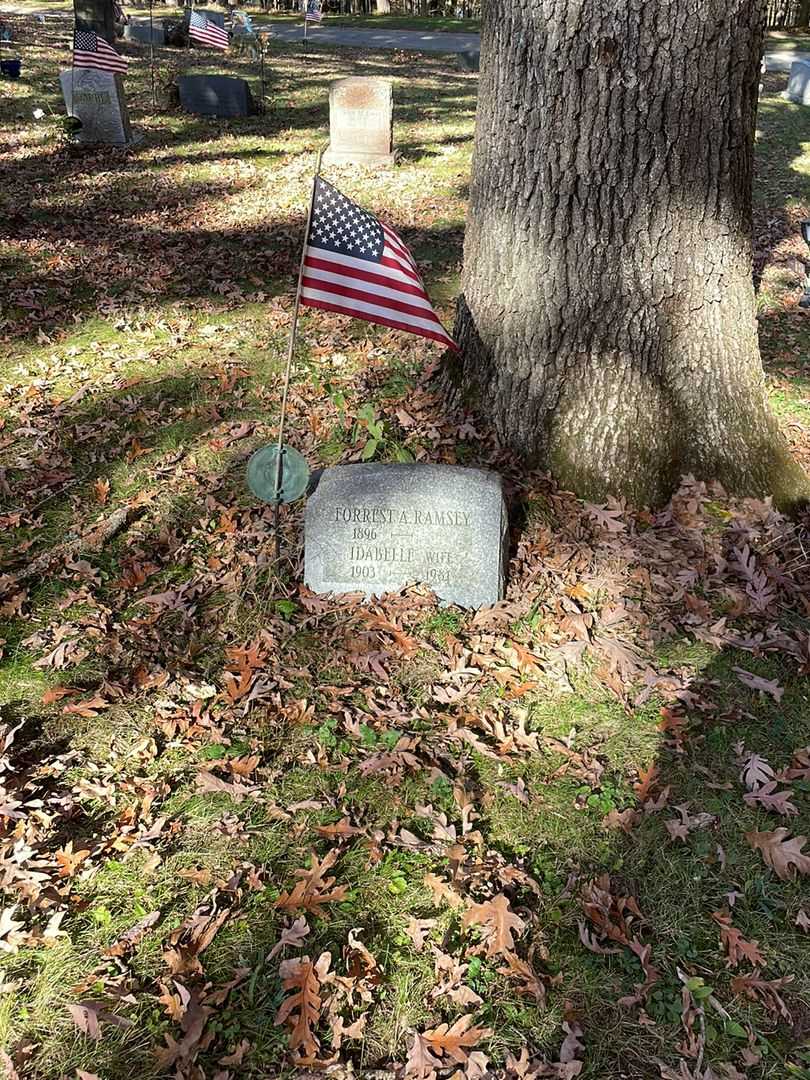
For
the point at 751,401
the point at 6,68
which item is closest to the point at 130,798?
the point at 751,401

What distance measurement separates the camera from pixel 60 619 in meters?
4.16

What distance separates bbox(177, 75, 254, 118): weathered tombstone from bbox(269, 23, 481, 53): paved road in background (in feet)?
41.0

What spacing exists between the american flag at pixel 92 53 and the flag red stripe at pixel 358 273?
10698 mm

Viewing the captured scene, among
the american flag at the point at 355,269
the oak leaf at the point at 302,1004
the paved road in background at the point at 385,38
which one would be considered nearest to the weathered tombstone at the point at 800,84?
the paved road in background at the point at 385,38

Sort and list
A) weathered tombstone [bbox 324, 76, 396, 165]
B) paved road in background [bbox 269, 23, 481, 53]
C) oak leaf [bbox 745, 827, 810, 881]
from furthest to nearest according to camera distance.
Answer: paved road in background [bbox 269, 23, 481, 53] < weathered tombstone [bbox 324, 76, 396, 165] < oak leaf [bbox 745, 827, 810, 881]

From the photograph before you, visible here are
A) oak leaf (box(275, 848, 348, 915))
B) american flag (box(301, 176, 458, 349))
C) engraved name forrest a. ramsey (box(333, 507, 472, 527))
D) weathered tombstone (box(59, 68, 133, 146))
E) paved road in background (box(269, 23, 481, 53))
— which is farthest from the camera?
paved road in background (box(269, 23, 481, 53))

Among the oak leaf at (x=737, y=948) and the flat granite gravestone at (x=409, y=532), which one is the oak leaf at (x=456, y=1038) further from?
the flat granite gravestone at (x=409, y=532)

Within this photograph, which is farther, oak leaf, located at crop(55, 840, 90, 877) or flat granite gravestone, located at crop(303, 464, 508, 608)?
flat granite gravestone, located at crop(303, 464, 508, 608)

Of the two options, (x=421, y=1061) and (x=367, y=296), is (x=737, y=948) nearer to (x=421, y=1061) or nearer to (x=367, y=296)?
(x=421, y=1061)

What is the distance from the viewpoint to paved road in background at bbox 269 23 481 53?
25828 millimetres

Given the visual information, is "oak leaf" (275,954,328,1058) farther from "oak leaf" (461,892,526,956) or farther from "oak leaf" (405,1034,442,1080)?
"oak leaf" (461,892,526,956)

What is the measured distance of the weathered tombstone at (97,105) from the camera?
480 inches

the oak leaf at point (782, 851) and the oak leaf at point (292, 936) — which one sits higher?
the oak leaf at point (782, 851)

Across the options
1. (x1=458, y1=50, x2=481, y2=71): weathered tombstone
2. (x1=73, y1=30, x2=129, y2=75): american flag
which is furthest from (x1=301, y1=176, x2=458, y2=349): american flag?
(x1=458, y1=50, x2=481, y2=71): weathered tombstone
